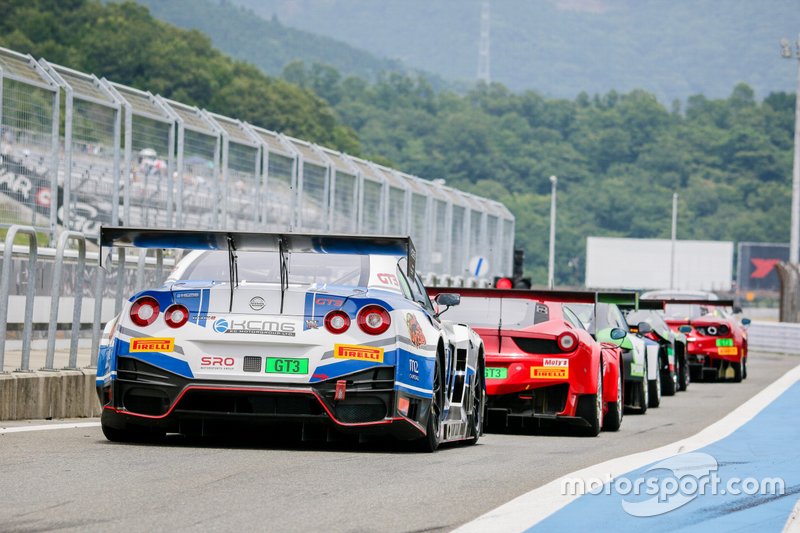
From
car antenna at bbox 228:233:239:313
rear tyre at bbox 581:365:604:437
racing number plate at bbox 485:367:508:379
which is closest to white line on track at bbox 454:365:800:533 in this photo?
rear tyre at bbox 581:365:604:437

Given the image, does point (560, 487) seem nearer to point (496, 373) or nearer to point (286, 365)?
point (286, 365)

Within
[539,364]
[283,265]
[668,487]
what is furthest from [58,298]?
[668,487]

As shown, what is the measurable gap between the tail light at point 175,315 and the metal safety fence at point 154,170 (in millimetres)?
6365

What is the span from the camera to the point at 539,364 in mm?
12992

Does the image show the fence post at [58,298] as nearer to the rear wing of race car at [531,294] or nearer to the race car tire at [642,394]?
the rear wing of race car at [531,294]

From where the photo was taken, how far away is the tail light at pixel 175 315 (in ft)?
30.9

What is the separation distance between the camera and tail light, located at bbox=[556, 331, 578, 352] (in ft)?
42.5

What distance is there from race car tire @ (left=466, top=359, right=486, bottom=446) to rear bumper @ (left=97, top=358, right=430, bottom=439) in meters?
1.84

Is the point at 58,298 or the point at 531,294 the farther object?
the point at 531,294

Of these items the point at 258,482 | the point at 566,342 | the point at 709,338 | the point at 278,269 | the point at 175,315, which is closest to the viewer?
the point at 258,482

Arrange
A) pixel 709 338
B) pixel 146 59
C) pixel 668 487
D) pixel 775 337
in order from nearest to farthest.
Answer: pixel 668 487 < pixel 709 338 < pixel 775 337 < pixel 146 59

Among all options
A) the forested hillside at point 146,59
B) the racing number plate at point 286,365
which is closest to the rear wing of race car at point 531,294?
the racing number plate at point 286,365

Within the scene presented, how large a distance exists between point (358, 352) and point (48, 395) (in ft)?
11.5

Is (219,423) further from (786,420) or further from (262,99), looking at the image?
(262,99)
